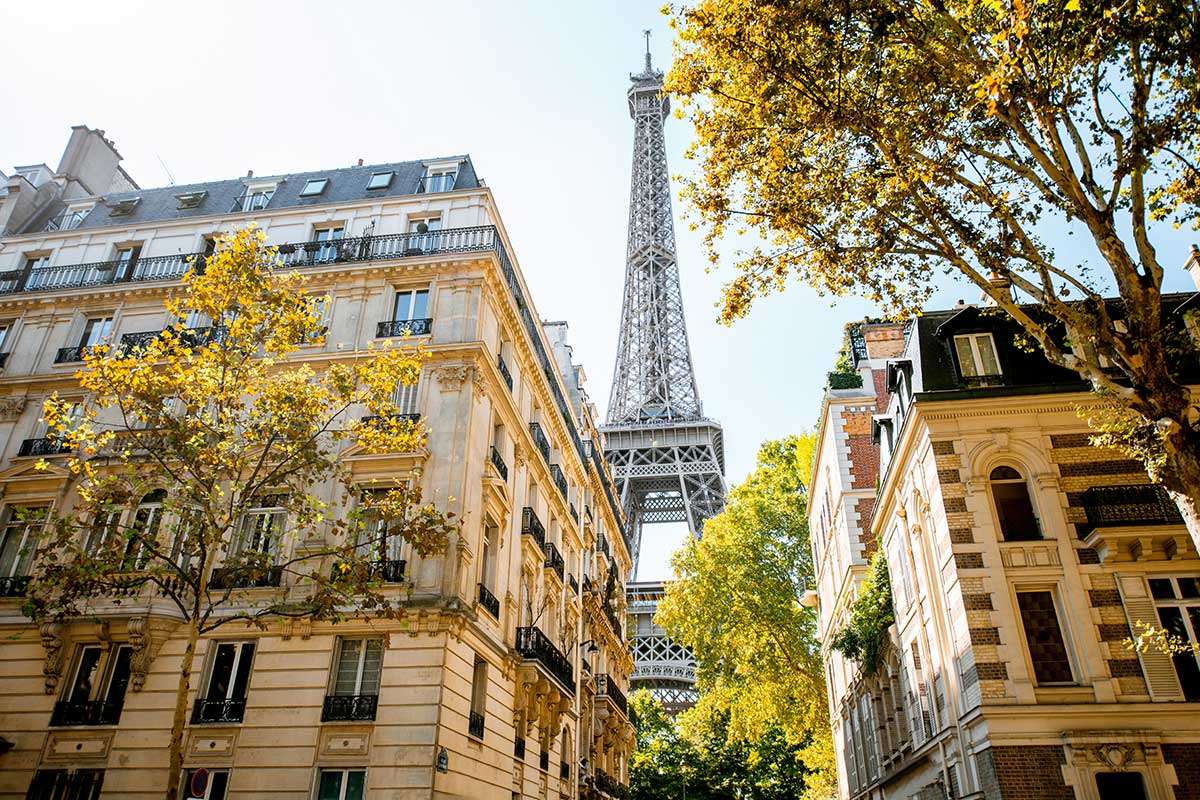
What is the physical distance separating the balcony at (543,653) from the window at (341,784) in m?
→ 6.60

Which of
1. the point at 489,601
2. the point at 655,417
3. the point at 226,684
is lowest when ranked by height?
the point at 226,684

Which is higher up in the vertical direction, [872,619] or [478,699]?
[872,619]

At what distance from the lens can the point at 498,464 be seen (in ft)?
75.4

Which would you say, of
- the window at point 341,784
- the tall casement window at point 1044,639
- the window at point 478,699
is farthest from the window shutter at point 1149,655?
the window at point 341,784

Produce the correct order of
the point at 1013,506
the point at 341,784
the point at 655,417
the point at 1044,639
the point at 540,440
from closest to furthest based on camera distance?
the point at 1044,639 < the point at 1013,506 < the point at 341,784 < the point at 540,440 < the point at 655,417

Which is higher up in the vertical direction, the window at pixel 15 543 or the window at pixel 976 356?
the window at pixel 976 356

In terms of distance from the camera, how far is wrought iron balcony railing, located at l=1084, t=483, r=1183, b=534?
51.5ft

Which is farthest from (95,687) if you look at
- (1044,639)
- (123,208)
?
(1044,639)

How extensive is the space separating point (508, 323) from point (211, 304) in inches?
395

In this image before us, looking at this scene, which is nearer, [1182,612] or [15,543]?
[1182,612]

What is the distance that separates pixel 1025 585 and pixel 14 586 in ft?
76.6

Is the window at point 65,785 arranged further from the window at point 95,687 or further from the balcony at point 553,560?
the balcony at point 553,560

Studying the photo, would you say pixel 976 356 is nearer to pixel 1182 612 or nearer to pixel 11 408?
pixel 1182 612

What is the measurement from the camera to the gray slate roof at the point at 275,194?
2702 cm
